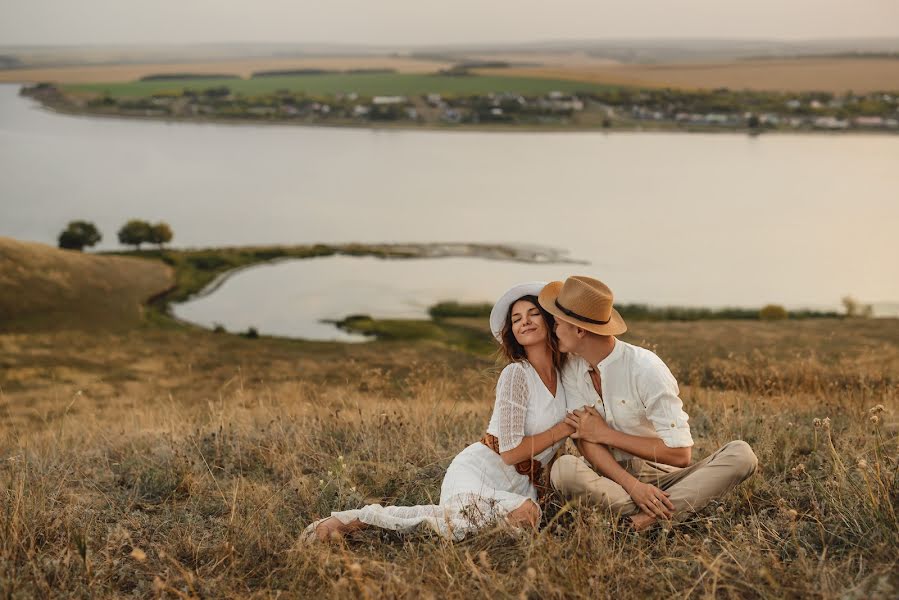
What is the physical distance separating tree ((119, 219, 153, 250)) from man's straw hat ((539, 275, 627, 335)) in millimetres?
86300

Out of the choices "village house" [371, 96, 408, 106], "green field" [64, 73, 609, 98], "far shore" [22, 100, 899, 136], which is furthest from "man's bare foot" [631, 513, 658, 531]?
"green field" [64, 73, 609, 98]

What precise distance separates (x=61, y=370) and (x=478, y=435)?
123ft

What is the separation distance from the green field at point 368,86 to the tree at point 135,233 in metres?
79.6

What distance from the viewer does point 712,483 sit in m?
4.99

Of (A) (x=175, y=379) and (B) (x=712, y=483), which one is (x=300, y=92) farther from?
(B) (x=712, y=483)

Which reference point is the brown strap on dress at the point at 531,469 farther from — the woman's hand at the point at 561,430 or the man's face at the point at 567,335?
the man's face at the point at 567,335

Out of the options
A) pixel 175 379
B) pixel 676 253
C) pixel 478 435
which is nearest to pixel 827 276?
pixel 676 253

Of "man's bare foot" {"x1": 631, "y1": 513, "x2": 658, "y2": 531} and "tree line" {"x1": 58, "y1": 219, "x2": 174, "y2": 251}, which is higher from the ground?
"man's bare foot" {"x1": 631, "y1": 513, "x2": 658, "y2": 531}

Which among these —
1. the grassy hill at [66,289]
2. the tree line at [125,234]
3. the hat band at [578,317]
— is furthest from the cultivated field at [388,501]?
the tree line at [125,234]

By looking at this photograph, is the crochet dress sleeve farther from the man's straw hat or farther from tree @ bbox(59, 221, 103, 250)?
tree @ bbox(59, 221, 103, 250)

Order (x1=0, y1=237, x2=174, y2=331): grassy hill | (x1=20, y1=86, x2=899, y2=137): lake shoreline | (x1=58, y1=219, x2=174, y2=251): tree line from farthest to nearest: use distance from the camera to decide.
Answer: (x1=20, y1=86, x2=899, y2=137): lake shoreline, (x1=58, y1=219, x2=174, y2=251): tree line, (x1=0, y1=237, x2=174, y2=331): grassy hill

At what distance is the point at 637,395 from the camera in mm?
4887

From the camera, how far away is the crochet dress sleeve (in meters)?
5.15

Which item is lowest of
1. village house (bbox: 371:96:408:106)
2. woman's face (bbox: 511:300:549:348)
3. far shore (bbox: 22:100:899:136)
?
far shore (bbox: 22:100:899:136)
